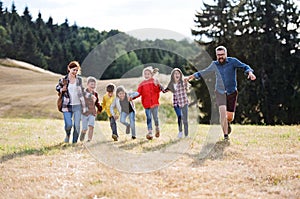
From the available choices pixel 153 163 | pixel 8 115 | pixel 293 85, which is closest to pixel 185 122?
pixel 153 163

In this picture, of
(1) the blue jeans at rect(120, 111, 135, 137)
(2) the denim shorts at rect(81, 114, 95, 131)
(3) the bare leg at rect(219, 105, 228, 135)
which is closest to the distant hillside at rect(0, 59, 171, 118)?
(1) the blue jeans at rect(120, 111, 135, 137)

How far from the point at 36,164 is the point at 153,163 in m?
2.66

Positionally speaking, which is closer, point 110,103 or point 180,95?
point 180,95

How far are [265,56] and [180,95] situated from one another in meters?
25.2

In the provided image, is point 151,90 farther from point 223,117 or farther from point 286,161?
point 286,161

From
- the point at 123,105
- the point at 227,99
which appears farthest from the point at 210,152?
the point at 123,105

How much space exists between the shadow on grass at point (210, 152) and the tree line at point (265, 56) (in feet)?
77.8

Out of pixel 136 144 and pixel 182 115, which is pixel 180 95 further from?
pixel 136 144

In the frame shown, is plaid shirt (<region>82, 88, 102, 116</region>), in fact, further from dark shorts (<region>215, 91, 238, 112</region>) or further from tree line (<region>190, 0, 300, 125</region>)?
tree line (<region>190, 0, 300, 125</region>)

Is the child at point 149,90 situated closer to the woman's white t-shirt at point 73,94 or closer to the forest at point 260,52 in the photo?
the woman's white t-shirt at point 73,94

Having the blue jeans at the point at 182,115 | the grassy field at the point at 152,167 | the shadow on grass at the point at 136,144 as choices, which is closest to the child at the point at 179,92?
the blue jeans at the point at 182,115

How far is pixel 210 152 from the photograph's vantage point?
1035cm

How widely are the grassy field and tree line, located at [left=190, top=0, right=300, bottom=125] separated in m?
21.5

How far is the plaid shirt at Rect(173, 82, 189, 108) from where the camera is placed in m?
12.4
